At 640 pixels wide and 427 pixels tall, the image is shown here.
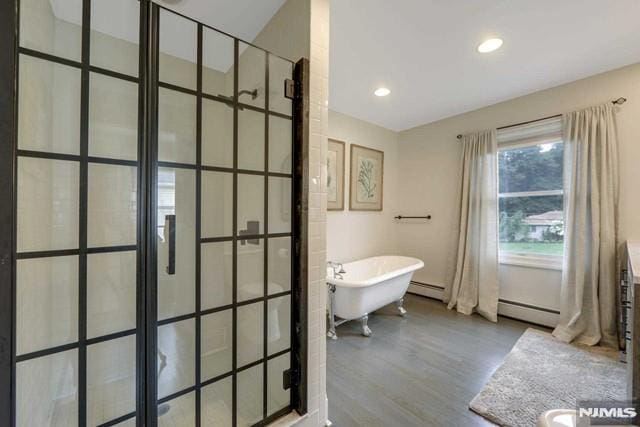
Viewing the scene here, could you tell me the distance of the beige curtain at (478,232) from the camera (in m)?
2.88

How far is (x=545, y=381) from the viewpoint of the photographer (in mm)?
1785

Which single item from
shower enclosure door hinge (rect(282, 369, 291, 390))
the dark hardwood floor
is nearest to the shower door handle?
shower enclosure door hinge (rect(282, 369, 291, 390))

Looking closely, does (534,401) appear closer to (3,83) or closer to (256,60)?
(256,60)

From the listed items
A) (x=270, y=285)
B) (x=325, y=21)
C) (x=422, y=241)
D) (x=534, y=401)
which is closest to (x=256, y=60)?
(x=325, y=21)

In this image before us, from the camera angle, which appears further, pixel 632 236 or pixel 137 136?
pixel 632 236

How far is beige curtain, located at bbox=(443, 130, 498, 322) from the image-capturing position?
2.88 metres

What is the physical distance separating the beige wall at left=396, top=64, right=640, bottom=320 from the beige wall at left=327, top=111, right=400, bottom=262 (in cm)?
16

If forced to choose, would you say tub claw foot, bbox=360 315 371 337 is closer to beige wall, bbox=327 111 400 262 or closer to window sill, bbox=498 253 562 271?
beige wall, bbox=327 111 400 262

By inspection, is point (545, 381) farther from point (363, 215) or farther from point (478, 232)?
point (363, 215)

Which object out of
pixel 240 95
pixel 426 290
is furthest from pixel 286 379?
pixel 426 290

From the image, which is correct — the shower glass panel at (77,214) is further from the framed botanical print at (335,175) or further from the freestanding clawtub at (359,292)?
the framed botanical print at (335,175)

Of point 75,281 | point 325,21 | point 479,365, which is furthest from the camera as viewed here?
point 479,365

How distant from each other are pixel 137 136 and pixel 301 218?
80 centimetres

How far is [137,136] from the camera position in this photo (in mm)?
1008
